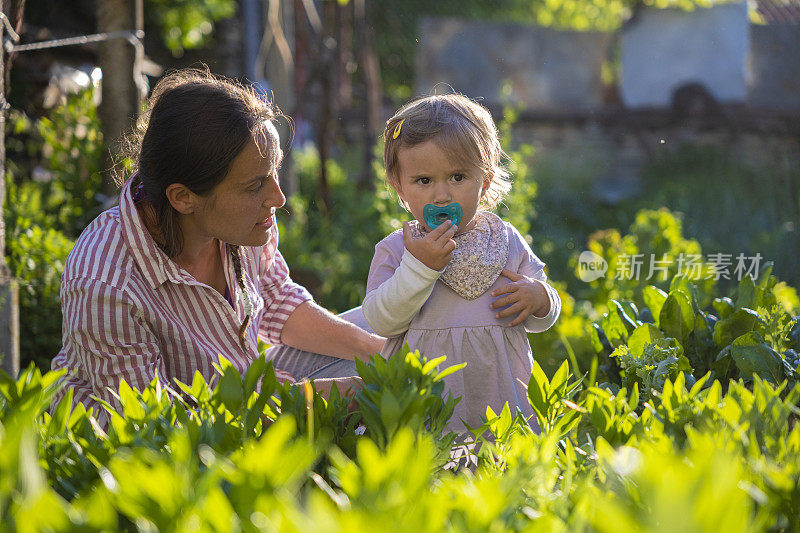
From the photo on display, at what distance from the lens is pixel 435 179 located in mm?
2080

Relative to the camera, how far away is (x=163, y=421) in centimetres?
135

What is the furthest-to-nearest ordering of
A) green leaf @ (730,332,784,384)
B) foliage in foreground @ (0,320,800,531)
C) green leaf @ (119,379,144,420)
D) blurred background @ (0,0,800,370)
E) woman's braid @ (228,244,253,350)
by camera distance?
blurred background @ (0,0,800,370) → woman's braid @ (228,244,253,350) → green leaf @ (730,332,784,384) → green leaf @ (119,379,144,420) → foliage in foreground @ (0,320,800,531)

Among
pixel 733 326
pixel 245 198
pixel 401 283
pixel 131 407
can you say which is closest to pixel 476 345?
pixel 401 283

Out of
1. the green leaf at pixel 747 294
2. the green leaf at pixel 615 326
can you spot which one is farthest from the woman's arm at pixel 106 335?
the green leaf at pixel 747 294

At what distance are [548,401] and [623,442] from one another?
0.18 metres

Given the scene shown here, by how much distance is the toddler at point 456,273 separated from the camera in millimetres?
2051

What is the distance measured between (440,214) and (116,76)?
8.49 ft

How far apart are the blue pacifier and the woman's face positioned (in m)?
0.46

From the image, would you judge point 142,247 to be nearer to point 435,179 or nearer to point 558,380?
point 435,179

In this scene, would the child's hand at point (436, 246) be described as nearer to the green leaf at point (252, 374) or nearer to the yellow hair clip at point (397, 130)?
the yellow hair clip at point (397, 130)

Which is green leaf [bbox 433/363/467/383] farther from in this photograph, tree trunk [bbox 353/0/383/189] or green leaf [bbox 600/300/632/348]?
tree trunk [bbox 353/0/383/189]

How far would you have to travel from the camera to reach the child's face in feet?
6.74

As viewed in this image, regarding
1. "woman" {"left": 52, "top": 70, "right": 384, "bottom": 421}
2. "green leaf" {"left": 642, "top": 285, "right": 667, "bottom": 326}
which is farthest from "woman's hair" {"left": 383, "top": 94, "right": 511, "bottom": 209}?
"green leaf" {"left": 642, "top": 285, "right": 667, "bottom": 326}

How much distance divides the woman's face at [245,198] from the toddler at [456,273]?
36 cm
